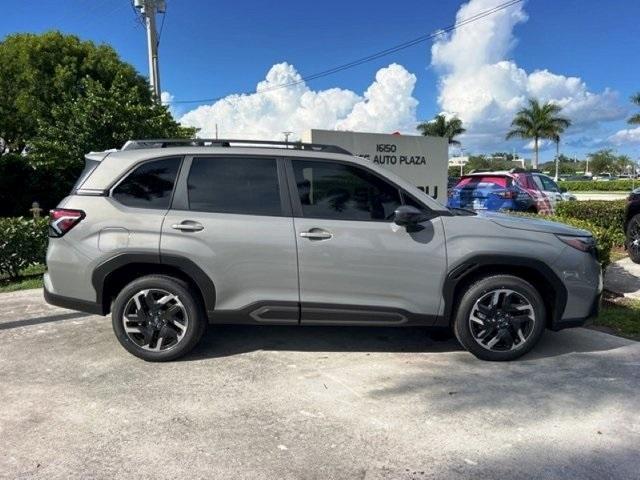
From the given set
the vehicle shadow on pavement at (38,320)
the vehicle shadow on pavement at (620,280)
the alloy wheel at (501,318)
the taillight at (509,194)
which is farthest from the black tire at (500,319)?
the taillight at (509,194)

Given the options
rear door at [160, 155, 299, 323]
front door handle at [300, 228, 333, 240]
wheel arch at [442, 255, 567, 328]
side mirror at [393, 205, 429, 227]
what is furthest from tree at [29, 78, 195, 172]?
wheel arch at [442, 255, 567, 328]

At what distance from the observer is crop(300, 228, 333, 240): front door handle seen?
4.10 meters

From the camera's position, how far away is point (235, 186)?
426cm

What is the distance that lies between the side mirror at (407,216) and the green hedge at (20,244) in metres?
6.05

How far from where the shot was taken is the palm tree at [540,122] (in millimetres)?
48000

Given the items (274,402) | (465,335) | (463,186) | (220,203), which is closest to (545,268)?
(465,335)

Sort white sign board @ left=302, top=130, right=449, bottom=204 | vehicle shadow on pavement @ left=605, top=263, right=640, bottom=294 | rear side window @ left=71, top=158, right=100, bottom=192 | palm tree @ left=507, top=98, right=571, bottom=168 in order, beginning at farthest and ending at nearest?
palm tree @ left=507, top=98, right=571, bottom=168
white sign board @ left=302, top=130, right=449, bottom=204
vehicle shadow on pavement @ left=605, top=263, right=640, bottom=294
rear side window @ left=71, top=158, right=100, bottom=192

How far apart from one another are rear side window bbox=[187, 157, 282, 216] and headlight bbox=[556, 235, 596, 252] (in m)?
2.34

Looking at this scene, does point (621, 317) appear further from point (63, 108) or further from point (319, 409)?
point (63, 108)

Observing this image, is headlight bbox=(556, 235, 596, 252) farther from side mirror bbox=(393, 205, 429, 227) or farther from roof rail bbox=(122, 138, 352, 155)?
roof rail bbox=(122, 138, 352, 155)

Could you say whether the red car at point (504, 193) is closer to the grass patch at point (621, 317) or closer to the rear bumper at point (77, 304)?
the grass patch at point (621, 317)

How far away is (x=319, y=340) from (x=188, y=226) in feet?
5.43

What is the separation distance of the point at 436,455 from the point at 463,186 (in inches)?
450

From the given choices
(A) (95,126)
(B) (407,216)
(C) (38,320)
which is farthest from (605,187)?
(C) (38,320)
